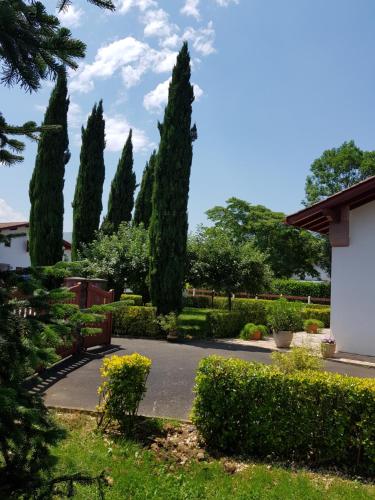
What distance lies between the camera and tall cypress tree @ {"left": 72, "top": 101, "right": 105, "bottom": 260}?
23.0 meters

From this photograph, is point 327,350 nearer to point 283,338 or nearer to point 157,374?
point 283,338

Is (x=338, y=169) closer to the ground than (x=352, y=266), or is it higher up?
higher up

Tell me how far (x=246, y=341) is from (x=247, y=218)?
96.8 ft

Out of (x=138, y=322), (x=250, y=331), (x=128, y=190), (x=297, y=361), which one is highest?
(x=128, y=190)

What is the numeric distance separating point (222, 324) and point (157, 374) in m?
7.67

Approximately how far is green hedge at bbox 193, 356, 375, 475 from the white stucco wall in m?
6.61

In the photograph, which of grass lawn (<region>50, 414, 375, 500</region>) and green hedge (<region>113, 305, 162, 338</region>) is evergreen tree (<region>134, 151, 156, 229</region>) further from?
grass lawn (<region>50, 414, 375, 500</region>)

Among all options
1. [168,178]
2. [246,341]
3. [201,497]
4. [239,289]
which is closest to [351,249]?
[246,341]

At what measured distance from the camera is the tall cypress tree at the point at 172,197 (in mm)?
16406

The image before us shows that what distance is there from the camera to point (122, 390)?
5.46 metres

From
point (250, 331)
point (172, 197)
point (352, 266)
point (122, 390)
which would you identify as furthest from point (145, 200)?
point (122, 390)

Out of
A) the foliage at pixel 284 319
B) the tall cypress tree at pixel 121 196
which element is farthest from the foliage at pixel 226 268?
the tall cypress tree at pixel 121 196

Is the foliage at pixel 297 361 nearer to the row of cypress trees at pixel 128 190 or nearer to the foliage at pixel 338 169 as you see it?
Answer: the row of cypress trees at pixel 128 190

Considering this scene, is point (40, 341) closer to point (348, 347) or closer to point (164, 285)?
point (348, 347)
